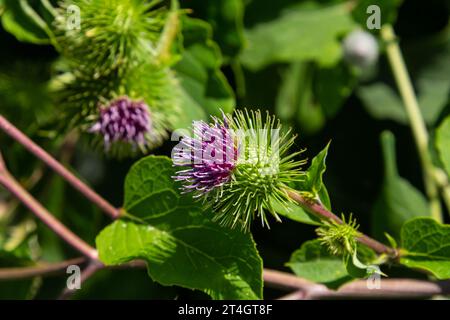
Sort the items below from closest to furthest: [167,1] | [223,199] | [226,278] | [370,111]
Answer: [223,199], [226,278], [167,1], [370,111]

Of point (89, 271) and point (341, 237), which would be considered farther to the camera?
point (89, 271)

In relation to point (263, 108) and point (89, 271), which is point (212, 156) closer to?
point (89, 271)

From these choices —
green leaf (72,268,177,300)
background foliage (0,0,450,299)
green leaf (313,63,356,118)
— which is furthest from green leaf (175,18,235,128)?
green leaf (72,268,177,300)

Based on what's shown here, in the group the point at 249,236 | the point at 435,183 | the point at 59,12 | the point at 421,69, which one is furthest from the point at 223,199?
the point at 421,69

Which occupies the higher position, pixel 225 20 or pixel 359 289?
pixel 225 20

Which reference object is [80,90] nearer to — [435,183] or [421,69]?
[435,183]

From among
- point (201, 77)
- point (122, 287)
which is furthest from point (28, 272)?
point (201, 77)
